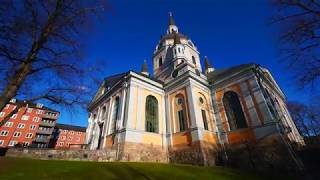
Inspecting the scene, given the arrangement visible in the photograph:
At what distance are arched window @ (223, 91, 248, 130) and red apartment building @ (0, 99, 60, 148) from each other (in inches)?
1698

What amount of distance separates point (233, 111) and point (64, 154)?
57.5 ft

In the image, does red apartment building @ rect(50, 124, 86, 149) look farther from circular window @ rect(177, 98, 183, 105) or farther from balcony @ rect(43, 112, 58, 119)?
circular window @ rect(177, 98, 183, 105)

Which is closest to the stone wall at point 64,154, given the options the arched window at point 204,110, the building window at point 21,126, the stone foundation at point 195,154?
the stone foundation at point 195,154

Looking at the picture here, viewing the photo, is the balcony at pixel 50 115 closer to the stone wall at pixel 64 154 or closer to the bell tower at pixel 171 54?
the bell tower at pixel 171 54

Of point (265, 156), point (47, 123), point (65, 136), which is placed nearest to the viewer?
point (265, 156)

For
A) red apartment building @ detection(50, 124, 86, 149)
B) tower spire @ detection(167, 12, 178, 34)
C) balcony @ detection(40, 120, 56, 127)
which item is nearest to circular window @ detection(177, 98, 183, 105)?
tower spire @ detection(167, 12, 178, 34)

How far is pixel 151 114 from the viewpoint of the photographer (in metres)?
21.4

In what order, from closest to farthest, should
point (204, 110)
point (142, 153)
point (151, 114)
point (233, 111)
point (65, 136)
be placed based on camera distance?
1. point (142, 153)
2. point (233, 111)
3. point (204, 110)
4. point (151, 114)
5. point (65, 136)

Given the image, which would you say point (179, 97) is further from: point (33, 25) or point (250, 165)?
point (33, 25)

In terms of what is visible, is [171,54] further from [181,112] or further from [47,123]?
[47,123]

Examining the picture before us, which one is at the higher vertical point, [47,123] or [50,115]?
[50,115]

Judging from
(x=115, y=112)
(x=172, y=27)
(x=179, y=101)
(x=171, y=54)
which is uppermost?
(x=172, y=27)

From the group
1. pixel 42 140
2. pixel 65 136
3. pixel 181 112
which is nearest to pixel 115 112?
pixel 181 112

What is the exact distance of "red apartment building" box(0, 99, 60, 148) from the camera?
44.7 meters
